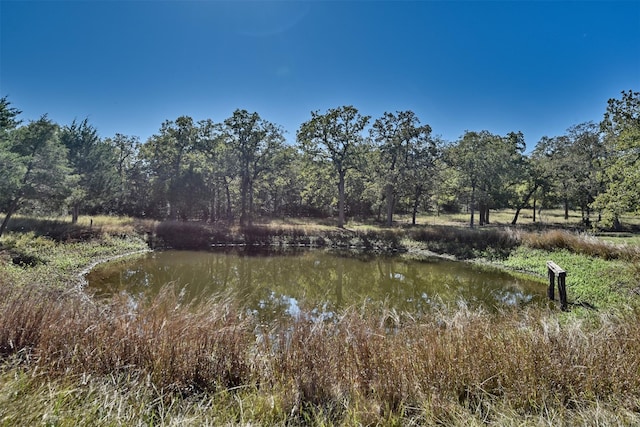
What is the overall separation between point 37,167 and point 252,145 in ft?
A: 47.5

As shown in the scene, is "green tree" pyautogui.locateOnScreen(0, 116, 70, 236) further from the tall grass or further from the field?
the tall grass

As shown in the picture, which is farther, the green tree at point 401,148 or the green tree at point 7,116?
the green tree at point 401,148

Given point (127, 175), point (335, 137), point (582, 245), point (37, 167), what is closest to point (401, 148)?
point (335, 137)

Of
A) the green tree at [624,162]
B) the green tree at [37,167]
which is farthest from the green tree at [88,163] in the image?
the green tree at [624,162]

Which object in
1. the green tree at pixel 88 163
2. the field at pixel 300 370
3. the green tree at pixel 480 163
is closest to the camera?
the field at pixel 300 370

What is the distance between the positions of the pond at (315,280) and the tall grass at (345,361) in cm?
360

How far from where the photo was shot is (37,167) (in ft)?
42.5

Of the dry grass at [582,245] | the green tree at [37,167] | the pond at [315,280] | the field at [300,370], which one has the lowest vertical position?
the pond at [315,280]

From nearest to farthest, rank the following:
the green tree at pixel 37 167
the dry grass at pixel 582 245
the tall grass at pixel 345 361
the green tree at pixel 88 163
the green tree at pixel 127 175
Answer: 1. the tall grass at pixel 345 361
2. the dry grass at pixel 582 245
3. the green tree at pixel 37 167
4. the green tree at pixel 88 163
5. the green tree at pixel 127 175

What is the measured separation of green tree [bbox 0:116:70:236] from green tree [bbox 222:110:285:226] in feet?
40.8

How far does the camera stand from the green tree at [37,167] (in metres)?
12.7

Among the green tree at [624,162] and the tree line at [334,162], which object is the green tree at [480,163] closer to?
the tree line at [334,162]

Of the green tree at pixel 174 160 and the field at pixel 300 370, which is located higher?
the green tree at pixel 174 160

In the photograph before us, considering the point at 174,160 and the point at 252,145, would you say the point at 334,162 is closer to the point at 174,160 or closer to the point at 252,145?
the point at 252,145
